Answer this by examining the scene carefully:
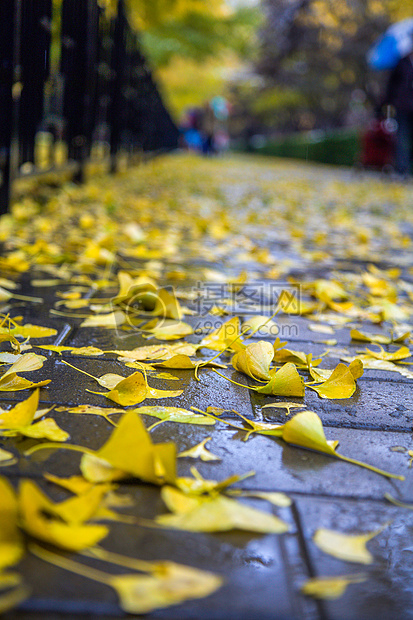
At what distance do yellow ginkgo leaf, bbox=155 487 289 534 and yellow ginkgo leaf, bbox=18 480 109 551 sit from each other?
0.12 metres

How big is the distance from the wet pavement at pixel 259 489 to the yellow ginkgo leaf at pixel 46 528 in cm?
3

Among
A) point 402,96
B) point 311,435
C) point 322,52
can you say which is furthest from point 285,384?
point 322,52

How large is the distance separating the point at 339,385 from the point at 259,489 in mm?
467

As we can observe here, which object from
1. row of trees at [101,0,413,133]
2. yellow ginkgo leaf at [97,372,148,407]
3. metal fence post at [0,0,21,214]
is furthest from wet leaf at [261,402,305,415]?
row of trees at [101,0,413,133]

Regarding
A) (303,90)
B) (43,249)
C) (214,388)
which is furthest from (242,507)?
(303,90)

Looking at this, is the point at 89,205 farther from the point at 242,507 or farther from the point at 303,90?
the point at 303,90

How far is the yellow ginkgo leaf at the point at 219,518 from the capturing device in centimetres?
80

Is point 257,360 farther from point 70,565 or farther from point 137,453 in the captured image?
point 70,565

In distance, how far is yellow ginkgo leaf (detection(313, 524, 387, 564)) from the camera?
784 millimetres

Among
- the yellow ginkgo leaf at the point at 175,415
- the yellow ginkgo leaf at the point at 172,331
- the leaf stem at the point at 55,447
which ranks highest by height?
the yellow ginkgo leaf at the point at 172,331

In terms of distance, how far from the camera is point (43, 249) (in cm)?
279

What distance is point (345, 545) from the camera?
0.80 meters

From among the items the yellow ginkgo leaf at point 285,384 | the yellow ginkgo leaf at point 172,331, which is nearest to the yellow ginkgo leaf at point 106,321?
the yellow ginkgo leaf at point 172,331

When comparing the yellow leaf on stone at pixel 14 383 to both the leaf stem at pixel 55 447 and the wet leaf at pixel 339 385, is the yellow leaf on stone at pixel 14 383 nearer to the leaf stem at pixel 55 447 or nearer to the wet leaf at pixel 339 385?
the leaf stem at pixel 55 447
